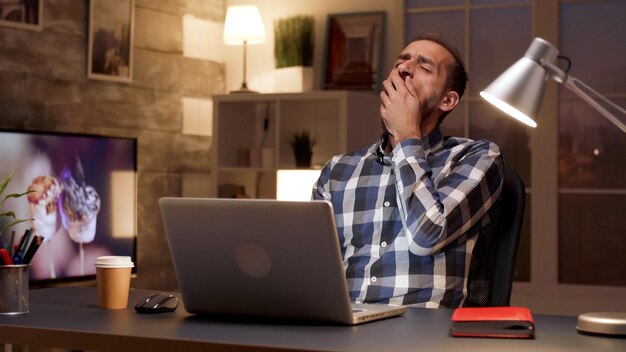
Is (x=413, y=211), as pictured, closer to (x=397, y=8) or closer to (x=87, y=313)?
(x=87, y=313)

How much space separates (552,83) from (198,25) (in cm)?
197

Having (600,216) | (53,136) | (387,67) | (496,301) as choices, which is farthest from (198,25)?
(496,301)

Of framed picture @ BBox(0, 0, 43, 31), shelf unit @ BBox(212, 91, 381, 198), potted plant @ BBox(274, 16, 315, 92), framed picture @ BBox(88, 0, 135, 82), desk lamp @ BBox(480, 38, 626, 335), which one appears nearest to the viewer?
desk lamp @ BBox(480, 38, 626, 335)

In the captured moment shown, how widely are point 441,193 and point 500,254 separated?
19cm

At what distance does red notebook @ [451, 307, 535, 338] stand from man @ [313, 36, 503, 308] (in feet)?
1.78

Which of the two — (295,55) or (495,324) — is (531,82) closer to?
(495,324)

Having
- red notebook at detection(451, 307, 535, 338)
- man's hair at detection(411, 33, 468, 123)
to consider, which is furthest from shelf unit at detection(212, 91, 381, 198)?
red notebook at detection(451, 307, 535, 338)

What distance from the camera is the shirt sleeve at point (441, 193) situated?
2.16 metres

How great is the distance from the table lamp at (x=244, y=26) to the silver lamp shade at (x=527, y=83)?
3.62 metres

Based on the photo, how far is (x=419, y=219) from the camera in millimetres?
2160

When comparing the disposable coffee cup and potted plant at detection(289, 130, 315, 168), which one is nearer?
the disposable coffee cup

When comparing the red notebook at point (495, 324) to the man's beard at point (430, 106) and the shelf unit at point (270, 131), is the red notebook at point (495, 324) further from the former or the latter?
the shelf unit at point (270, 131)

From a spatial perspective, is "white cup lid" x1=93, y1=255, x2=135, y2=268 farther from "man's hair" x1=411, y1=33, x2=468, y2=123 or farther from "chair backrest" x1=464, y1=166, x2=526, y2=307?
"man's hair" x1=411, y1=33, x2=468, y2=123

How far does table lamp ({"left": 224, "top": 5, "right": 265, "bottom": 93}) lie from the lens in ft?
17.5
